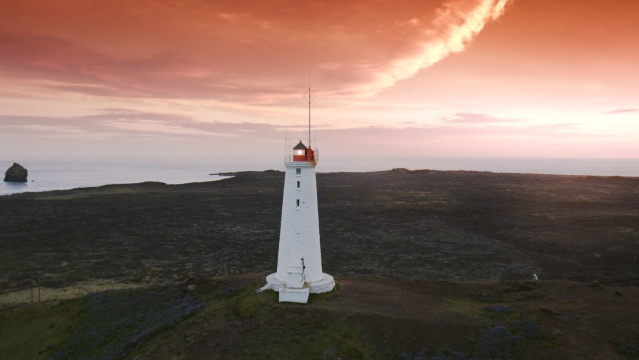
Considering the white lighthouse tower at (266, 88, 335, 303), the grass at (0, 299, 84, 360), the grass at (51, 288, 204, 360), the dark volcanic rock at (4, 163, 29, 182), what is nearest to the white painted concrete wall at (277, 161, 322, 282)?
the white lighthouse tower at (266, 88, 335, 303)

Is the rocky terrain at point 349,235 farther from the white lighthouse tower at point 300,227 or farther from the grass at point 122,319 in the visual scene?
the white lighthouse tower at point 300,227

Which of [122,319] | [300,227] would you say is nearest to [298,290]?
[300,227]

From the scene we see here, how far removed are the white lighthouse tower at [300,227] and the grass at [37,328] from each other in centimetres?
1203

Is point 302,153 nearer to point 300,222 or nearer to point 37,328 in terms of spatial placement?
point 300,222

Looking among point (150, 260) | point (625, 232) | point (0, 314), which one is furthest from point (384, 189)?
point (0, 314)

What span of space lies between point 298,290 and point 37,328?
15.2 metres

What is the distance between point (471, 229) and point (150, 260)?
4058cm

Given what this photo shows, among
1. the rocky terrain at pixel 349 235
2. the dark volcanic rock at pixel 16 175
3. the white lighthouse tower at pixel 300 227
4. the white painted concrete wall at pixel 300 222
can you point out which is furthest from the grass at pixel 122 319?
the dark volcanic rock at pixel 16 175

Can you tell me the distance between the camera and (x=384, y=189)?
100 m

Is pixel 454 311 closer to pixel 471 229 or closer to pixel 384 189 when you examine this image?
pixel 471 229

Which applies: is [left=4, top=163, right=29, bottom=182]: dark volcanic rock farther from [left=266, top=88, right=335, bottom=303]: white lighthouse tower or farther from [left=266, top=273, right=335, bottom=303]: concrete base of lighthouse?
[left=266, top=88, right=335, bottom=303]: white lighthouse tower

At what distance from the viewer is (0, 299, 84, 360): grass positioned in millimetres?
20188

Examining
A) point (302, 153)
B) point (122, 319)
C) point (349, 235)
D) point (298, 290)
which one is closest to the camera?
point (298, 290)

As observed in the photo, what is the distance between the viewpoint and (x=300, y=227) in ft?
67.4
